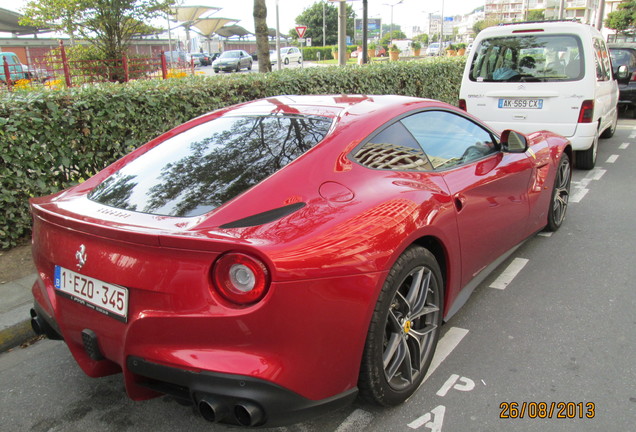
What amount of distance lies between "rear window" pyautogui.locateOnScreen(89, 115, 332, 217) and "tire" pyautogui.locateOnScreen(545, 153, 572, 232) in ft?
9.53

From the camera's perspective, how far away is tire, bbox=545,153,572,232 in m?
4.67

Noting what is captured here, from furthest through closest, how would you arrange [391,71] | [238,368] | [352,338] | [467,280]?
[391,71] < [467,280] < [352,338] < [238,368]

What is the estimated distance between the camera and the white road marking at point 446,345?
283 cm

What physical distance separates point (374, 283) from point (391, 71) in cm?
865

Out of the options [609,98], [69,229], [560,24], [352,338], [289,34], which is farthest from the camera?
[289,34]

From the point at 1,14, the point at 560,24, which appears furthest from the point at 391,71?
the point at 1,14

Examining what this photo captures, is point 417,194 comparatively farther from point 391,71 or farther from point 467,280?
point 391,71

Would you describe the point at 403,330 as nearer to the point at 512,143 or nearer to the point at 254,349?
the point at 254,349

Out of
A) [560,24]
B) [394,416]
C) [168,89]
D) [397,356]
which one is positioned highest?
[560,24]

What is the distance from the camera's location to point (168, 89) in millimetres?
5605

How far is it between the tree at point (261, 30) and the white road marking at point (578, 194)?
5.89 metres

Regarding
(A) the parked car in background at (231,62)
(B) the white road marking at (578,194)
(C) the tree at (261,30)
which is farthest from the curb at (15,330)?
(A) the parked car in background at (231,62)

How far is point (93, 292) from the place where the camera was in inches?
83.0

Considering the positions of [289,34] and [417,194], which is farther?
[289,34]
